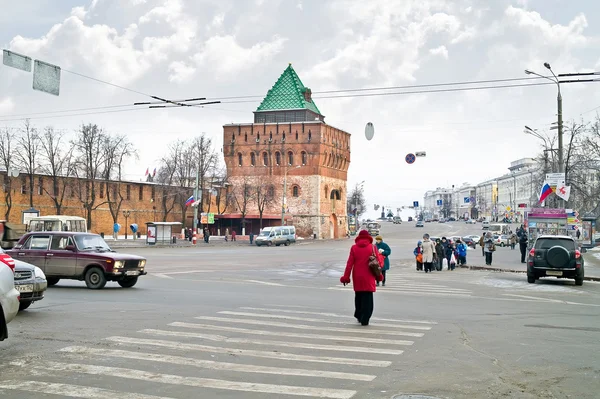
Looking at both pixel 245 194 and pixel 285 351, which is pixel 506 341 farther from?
pixel 245 194

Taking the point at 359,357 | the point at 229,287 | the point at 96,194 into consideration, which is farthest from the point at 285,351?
the point at 96,194

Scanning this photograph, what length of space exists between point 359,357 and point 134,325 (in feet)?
14.6

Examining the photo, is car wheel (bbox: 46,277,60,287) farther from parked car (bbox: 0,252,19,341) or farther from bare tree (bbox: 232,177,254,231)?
bare tree (bbox: 232,177,254,231)

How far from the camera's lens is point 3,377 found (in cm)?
746

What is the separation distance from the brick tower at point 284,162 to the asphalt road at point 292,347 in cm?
8005

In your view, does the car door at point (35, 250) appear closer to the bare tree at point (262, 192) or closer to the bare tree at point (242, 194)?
the bare tree at point (242, 194)

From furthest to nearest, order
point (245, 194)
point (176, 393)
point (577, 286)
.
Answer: point (245, 194) < point (577, 286) < point (176, 393)

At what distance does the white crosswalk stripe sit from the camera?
7.09m

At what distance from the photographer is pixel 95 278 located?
731 inches

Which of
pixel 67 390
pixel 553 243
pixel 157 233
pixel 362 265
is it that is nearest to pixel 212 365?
A: pixel 67 390

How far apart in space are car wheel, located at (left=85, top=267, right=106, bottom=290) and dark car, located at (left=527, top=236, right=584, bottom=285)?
597 inches

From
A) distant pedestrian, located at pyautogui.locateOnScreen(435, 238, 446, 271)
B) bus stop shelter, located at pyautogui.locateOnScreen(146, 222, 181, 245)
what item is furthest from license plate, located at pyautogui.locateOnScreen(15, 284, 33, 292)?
bus stop shelter, located at pyautogui.locateOnScreen(146, 222, 181, 245)

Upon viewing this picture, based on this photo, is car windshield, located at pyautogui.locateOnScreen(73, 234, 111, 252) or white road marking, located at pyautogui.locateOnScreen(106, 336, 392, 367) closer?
white road marking, located at pyautogui.locateOnScreen(106, 336, 392, 367)

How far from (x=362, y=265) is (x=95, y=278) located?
9738mm
